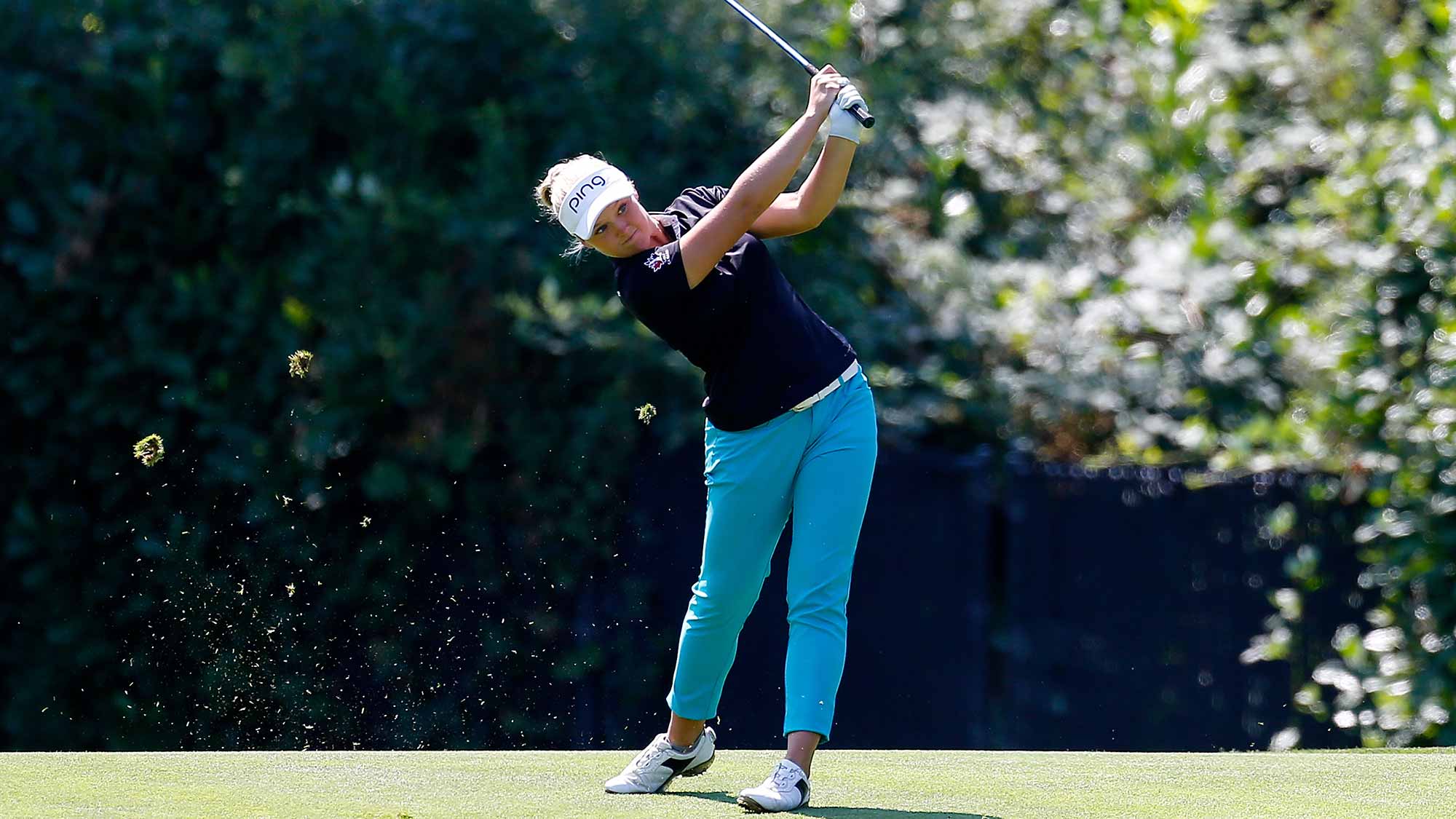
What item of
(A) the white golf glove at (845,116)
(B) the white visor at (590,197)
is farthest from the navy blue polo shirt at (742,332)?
(A) the white golf glove at (845,116)

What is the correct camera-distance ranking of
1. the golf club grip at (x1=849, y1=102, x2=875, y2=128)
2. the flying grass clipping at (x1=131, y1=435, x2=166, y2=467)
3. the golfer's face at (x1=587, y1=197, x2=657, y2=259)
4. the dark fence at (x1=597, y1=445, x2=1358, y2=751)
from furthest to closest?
the dark fence at (x1=597, y1=445, x2=1358, y2=751) < the flying grass clipping at (x1=131, y1=435, x2=166, y2=467) < the golfer's face at (x1=587, y1=197, x2=657, y2=259) < the golf club grip at (x1=849, y1=102, x2=875, y2=128)

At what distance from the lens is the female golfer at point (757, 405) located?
4066 mm

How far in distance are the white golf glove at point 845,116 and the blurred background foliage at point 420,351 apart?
3505 mm

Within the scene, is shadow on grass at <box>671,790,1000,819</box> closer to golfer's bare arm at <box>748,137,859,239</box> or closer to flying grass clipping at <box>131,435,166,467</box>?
golfer's bare arm at <box>748,137,859,239</box>

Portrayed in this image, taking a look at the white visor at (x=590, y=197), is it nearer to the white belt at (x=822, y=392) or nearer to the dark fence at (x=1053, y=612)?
the white belt at (x=822, y=392)

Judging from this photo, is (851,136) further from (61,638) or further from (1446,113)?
(61,638)

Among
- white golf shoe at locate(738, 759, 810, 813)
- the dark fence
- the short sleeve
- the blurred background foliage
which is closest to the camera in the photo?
white golf shoe at locate(738, 759, 810, 813)

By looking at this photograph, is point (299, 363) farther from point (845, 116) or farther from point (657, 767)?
point (845, 116)

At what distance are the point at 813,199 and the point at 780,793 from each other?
4.41 feet

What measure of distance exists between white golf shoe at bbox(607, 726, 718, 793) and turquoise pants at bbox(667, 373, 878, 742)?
0.32ft

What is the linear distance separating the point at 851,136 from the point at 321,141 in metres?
4.53

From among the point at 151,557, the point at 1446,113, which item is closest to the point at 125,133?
the point at 151,557

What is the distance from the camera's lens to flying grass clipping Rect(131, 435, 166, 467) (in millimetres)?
7566

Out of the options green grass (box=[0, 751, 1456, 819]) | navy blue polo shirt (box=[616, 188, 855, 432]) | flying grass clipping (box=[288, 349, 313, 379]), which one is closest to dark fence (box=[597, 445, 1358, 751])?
flying grass clipping (box=[288, 349, 313, 379])
